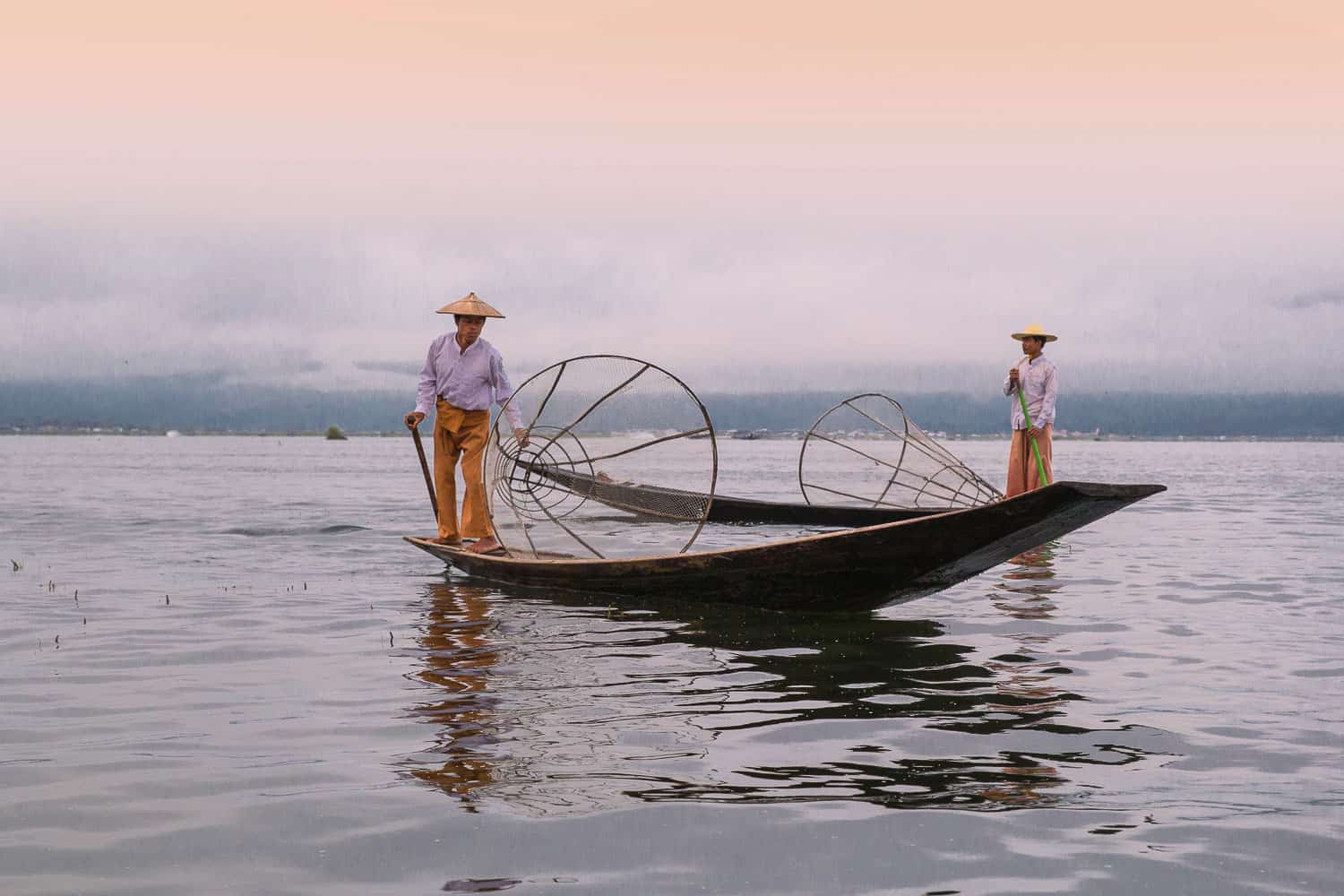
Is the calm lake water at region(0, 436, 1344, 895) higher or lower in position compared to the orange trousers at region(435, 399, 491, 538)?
lower

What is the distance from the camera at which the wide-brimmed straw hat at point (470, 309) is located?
8883 millimetres

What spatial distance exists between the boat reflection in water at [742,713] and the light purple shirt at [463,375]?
7.10 feet

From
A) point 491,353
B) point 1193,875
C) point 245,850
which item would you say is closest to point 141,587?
point 491,353

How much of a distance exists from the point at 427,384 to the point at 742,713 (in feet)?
17.0

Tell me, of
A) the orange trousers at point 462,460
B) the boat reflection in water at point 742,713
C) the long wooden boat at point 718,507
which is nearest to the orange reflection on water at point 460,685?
the boat reflection in water at point 742,713

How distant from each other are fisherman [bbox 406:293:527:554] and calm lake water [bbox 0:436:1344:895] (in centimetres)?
77

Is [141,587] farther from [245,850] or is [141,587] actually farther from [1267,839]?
[1267,839]

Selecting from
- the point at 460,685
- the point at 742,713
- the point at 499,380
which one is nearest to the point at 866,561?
the point at 742,713

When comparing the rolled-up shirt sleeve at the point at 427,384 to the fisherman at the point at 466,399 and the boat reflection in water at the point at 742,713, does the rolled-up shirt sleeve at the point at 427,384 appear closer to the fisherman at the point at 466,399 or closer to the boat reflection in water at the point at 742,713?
the fisherman at the point at 466,399

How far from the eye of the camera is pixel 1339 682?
223 inches

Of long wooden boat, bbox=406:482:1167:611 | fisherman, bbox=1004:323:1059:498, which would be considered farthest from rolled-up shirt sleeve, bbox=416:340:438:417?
fisherman, bbox=1004:323:1059:498

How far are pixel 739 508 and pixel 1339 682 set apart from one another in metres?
8.39

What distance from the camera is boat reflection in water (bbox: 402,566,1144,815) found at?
3.94 meters

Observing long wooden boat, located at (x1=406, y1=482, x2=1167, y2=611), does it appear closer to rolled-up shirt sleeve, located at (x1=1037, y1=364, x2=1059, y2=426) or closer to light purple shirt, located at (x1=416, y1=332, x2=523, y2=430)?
light purple shirt, located at (x1=416, y1=332, x2=523, y2=430)
